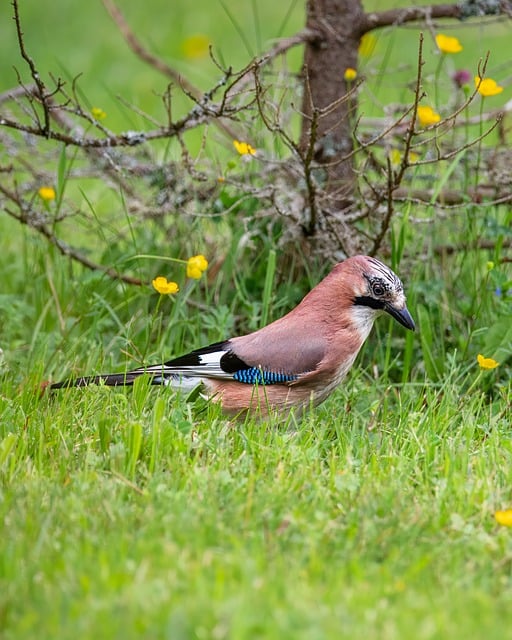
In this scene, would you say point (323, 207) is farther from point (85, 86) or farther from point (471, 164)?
point (85, 86)

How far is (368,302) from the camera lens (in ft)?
15.4

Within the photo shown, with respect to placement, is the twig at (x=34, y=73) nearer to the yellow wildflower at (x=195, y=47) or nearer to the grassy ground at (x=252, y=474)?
the grassy ground at (x=252, y=474)

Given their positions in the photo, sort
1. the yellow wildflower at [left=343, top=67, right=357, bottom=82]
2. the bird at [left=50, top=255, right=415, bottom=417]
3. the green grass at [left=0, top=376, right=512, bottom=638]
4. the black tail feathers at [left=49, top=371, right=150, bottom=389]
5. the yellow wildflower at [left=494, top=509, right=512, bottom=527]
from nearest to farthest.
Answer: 1. the green grass at [left=0, top=376, right=512, bottom=638]
2. the yellow wildflower at [left=494, top=509, right=512, bottom=527]
3. the black tail feathers at [left=49, top=371, right=150, bottom=389]
4. the bird at [left=50, top=255, right=415, bottom=417]
5. the yellow wildflower at [left=343, top=67, right=357, bottom=82]

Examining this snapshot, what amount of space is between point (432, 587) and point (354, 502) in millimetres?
539

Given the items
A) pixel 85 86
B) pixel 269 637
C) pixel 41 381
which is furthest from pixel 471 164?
pixel 85 86

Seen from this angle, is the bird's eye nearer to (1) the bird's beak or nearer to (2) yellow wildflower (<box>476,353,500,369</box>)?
(1) the bird's beak

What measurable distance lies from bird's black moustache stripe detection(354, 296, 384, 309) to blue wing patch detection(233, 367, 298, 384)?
0.45 m

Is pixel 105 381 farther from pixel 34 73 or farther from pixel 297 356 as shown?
pixel 34 73

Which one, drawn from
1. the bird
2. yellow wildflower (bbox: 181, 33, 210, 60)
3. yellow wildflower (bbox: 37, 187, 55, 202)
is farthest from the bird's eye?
yellow wildflower (bbox: 181, 33, 210, 60)

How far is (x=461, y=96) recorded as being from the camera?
21.5 ft

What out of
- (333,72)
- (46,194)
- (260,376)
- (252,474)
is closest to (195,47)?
(333,72)

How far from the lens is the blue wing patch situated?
4535 millimetres

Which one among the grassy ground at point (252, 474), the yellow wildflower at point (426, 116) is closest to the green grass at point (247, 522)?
the grassy ground at point (252, 474)

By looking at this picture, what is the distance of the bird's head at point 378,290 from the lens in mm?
4629
